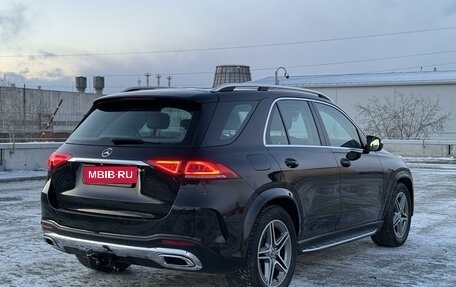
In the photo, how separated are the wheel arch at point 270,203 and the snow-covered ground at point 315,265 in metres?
0.75

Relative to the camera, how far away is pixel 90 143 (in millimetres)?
4664

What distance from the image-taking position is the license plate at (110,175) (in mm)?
4309

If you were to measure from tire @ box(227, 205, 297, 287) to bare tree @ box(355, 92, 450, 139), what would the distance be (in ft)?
127

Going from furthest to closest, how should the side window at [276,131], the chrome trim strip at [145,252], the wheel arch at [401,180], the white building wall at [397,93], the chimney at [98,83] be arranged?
the chimney at [98,83] < the white building wall at [397,93] < the wheel arch at [401,180] < the side window at [276,131] < the chrome trim strip at [145,252]

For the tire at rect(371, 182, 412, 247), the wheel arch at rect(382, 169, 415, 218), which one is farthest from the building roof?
the tire at rect(371, 182, 412, 247)

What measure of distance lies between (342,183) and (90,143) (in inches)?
103

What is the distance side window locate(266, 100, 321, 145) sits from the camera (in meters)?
5.04

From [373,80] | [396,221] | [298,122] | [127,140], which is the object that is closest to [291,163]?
[298,122]

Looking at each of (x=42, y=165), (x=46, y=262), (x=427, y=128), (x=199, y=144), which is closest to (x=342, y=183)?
(x=199, y=144)

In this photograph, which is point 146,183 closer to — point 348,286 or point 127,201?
point 127,201

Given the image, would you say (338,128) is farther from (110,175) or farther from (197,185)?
(110,175)

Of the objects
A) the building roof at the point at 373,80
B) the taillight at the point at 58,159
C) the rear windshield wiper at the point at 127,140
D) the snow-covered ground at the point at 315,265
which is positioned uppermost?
the building roof at the point at 373,80

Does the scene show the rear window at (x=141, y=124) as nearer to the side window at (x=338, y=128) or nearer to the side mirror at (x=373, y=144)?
the side window at (x=338, y=128)

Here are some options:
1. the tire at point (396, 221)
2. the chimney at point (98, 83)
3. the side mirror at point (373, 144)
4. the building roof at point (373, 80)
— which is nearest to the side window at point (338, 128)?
the side mirror at point (373, 144)
